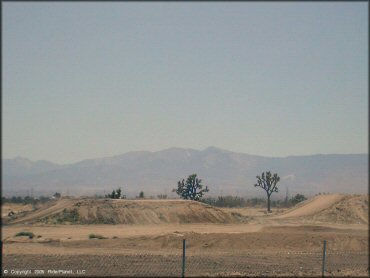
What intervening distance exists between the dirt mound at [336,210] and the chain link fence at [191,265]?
29861 mm

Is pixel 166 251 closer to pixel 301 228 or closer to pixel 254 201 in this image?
pixel 301 228

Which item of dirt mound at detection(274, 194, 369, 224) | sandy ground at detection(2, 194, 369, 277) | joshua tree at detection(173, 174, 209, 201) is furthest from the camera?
joshua tree at detection(173, 174, 209, 201)

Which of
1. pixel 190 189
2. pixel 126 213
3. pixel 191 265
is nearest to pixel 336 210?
pixel 190 189

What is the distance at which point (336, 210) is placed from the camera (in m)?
58.1

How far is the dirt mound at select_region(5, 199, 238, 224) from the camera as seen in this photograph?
157 feet

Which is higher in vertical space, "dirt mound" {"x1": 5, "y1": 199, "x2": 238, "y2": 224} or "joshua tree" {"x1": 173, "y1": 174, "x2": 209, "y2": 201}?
"joshua tree" {"x1": 173, "y1": 174, "x2": 209, "y2": 201}

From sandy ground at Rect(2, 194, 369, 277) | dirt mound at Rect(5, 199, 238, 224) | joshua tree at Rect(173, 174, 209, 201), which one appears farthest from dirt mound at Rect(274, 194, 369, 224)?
joshua tree at Rect(173, 174, 209, 201)

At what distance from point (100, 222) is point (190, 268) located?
93.8 ft

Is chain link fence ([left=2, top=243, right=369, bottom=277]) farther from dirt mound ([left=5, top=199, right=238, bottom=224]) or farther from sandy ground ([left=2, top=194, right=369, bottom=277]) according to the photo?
dirt mound ([left=5, top=199, right=238, bottom=224])

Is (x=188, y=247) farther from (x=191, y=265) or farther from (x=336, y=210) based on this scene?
(x=336, y=210)

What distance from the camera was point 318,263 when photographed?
23.2 m

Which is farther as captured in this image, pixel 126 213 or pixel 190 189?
pixel 190 189

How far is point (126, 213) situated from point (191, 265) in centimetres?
2968

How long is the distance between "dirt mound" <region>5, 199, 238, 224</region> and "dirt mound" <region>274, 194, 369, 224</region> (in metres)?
11.7
